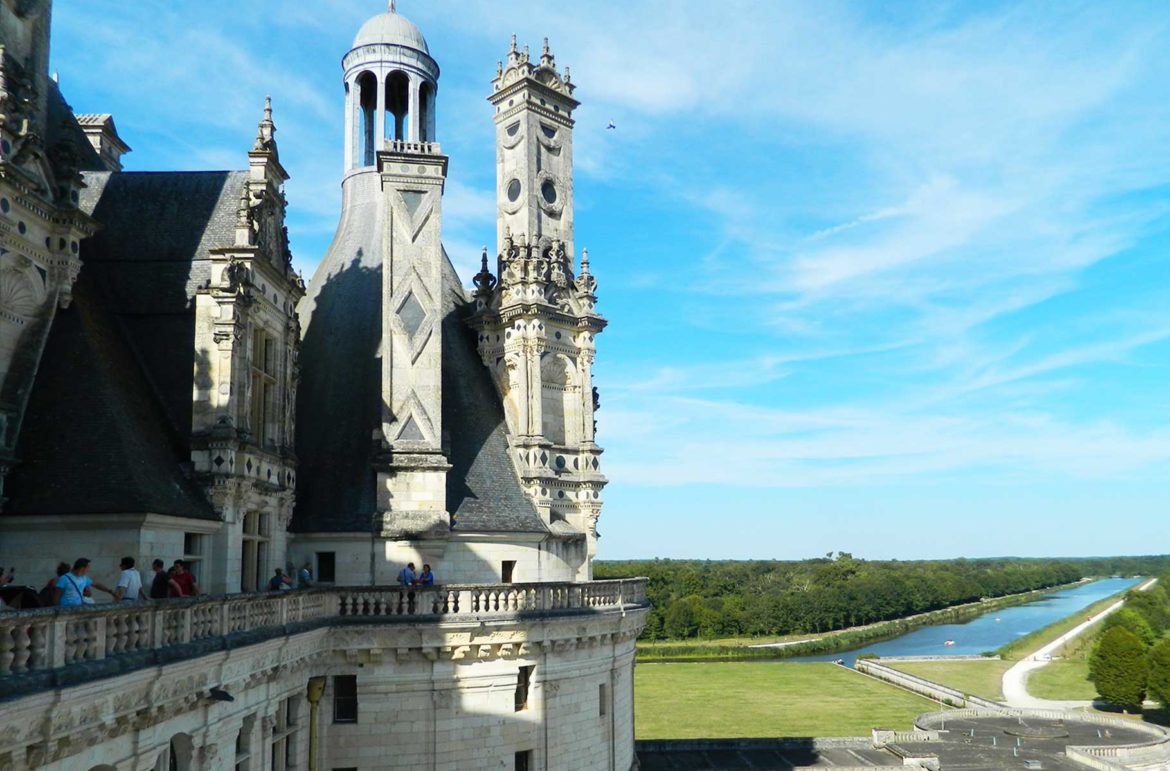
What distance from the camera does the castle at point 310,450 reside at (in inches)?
650

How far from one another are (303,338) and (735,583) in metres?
158

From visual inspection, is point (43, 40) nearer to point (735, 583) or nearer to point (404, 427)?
point (404, 427)

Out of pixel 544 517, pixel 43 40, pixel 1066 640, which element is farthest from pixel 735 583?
pixel 43 40

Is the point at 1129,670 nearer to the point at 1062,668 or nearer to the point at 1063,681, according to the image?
the point at 1063,681

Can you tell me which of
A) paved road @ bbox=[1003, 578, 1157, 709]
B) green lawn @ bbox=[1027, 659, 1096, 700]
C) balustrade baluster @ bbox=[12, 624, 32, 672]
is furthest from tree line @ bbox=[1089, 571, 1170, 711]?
balustrade baluster @ bbox=[12, 624, 32, 672]

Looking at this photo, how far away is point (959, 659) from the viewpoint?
111 meters

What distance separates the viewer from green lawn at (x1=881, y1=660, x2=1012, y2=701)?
8750 cm

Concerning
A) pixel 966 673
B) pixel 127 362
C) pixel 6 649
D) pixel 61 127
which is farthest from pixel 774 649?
pixel 6 649

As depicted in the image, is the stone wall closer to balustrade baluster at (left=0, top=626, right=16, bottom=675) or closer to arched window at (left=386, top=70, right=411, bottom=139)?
balustrade baluster at (left=0, top=626, right=16, bottom=675)

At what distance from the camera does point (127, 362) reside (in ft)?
70.9

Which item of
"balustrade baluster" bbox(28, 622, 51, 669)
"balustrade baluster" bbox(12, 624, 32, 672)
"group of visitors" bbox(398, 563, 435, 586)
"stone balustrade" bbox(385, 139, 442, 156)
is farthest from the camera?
"stone balustrade" bbox(385, 139, 442, 156)

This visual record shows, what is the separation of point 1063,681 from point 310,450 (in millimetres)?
85838

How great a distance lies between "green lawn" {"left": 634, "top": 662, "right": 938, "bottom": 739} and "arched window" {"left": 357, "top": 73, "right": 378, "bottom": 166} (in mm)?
38991

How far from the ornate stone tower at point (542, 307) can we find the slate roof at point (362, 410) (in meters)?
0.96
